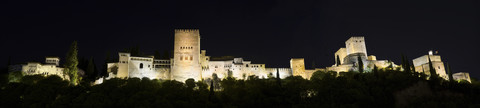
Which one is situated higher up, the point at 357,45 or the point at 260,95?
the point at 357,45

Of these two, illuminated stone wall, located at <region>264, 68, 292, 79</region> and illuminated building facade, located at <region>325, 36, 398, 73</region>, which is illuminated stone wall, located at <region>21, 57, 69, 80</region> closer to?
illuminated stone wall, located at <region>264, 68, 292, 79</region>

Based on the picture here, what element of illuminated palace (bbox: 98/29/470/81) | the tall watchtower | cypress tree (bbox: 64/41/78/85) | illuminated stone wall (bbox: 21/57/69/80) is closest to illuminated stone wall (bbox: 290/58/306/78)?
illuminated palace (bbox: 98/29/470/81)

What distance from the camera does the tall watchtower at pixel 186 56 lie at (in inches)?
2271

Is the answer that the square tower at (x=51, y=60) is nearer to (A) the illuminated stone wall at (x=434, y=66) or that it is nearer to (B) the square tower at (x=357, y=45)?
(B) the square tower at (x=357, y=45)

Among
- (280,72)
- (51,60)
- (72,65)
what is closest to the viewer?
(72,65)

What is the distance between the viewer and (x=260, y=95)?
39.0m

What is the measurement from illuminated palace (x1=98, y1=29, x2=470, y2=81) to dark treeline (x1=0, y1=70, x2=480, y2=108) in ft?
49.7

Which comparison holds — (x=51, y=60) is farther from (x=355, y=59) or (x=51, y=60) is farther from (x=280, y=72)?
(x=355, y=59)

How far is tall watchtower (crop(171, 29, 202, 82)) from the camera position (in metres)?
57.7

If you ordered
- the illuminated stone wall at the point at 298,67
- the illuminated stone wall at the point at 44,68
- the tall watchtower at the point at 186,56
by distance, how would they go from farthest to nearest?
the illuminated stone wall at the point at 298,67 → the tall watchtower at the point at 186,56 → the illuminated stone wall at the point at 44,68

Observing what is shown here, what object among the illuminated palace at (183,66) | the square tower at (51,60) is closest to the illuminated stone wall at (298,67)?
the illuminated palace at (183,66)

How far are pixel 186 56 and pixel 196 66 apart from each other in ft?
9.02

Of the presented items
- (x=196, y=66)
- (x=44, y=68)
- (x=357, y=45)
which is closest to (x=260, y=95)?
(x=196, y=66)

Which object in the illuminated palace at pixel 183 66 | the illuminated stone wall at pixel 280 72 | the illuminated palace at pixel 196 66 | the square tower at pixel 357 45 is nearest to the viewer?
the illuminated palace at pixel 183 66
